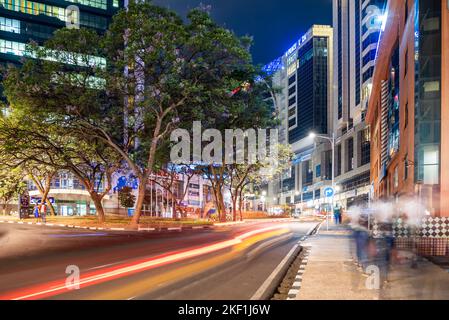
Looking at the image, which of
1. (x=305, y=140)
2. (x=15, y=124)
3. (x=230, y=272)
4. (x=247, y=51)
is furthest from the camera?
(x=305, y=140)

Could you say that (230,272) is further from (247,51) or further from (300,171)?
(300,171)

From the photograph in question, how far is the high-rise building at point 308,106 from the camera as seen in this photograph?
15100 cm

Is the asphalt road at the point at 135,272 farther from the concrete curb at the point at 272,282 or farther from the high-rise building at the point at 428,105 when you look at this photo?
the high-rise building at the point at 428,105

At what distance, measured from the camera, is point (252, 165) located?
5309 cm

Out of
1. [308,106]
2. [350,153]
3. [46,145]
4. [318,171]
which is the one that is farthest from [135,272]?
[308,106]

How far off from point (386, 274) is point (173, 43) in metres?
21.8

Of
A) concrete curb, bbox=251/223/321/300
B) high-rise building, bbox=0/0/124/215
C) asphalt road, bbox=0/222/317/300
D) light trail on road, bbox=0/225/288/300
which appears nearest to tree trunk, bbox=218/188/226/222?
high-rise building, bbox=0/0/124/215

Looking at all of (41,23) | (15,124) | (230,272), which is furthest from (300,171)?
(230,272)

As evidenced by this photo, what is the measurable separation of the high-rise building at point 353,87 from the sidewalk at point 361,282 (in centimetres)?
7499

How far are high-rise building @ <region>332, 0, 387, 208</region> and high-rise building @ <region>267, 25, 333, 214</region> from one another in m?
25.5

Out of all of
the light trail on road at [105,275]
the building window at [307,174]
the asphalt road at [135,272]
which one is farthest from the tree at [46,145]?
the building window at [307,174]

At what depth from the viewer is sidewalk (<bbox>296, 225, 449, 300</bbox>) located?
335 inches

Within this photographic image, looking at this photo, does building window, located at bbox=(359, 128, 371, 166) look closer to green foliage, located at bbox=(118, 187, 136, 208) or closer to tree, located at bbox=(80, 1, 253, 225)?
green foliage, located at bbox=(118, 187, 136, 208)
